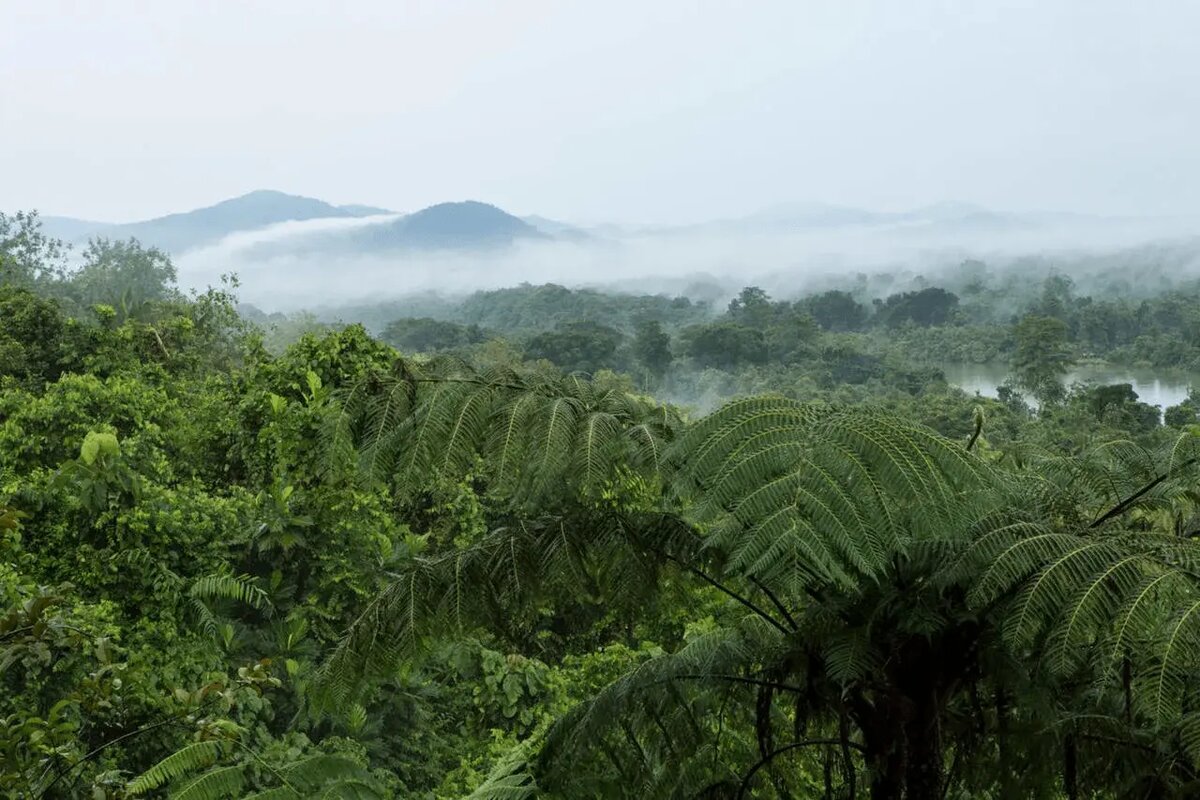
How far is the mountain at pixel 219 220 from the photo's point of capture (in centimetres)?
13000

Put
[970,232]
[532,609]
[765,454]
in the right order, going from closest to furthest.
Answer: [765,454] < [532,609] < [970,232]

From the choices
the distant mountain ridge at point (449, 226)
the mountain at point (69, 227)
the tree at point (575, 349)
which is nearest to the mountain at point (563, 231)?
the distant mountain ridge at point (449, 226)

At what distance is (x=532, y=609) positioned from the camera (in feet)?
9.13

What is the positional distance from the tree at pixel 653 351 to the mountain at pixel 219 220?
102986 millimetres

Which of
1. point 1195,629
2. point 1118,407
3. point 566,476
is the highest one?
point 566,476

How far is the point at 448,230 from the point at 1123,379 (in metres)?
97.1

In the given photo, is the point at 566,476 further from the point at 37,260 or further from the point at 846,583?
the point at 37,260

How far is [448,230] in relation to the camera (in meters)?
124

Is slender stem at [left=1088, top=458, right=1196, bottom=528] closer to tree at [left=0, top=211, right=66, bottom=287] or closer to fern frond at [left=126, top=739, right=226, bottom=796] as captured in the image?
fern frond at [left=126, top=739, right=226, bottom=796]

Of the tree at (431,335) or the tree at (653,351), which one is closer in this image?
the tree at (653,351)

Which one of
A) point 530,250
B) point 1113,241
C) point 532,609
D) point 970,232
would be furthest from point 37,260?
point 970,232

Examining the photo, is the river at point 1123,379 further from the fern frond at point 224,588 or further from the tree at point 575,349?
the fern frond at point 224,588

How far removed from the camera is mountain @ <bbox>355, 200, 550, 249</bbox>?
400 ft

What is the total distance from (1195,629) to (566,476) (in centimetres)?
129
